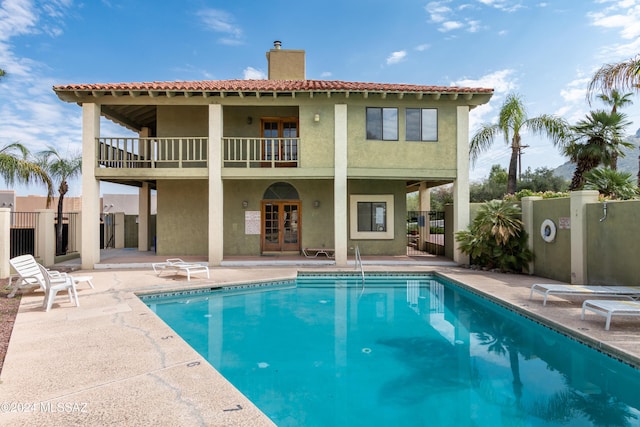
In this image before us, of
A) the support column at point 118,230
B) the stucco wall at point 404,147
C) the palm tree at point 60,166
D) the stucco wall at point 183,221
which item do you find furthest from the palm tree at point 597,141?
the palm tree at point 60,166

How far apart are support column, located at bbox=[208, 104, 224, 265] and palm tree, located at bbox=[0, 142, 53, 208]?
26.3ft

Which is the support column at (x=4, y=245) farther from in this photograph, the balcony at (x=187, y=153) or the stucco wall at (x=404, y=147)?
the stucco wall at (x=404, y=147)

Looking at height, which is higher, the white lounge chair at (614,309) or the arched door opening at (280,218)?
the arched door opening at (280,218)

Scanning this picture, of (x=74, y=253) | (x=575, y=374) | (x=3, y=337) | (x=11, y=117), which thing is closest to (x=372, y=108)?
(x=575, y=374)

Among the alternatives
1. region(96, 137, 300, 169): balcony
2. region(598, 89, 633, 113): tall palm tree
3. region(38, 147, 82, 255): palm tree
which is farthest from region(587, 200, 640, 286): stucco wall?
region(38, 147, 82, 255): palm tree

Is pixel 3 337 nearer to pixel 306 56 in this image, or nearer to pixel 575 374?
pixel 575 374

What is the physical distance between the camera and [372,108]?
49.8 ft

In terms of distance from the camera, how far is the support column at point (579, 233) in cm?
1039

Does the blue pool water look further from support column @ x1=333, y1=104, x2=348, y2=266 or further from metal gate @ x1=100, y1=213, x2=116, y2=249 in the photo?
metal gate @ x1=100, y1=213, x2=116, y2=249

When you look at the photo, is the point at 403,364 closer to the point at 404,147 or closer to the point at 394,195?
the point at 404,147

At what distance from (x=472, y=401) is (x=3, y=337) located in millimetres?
7467

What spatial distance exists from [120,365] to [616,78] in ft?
47.0

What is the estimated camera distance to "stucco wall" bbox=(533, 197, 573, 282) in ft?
36.9

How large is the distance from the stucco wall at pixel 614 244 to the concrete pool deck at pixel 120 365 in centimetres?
167
